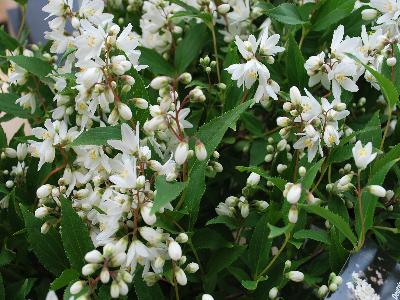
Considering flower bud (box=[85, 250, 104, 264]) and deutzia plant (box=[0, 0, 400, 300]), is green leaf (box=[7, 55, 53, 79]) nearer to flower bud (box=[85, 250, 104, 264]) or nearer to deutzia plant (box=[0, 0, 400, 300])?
deutzia plant (box=[0, 0, 400, 300])

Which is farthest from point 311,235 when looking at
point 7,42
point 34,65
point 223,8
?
point 7,42

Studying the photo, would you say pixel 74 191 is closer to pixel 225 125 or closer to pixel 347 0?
pixel 225 125

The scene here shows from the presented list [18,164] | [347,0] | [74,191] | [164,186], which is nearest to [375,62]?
[347,0]

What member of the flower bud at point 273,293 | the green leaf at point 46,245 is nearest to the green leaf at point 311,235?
the flower bud at point 273,293

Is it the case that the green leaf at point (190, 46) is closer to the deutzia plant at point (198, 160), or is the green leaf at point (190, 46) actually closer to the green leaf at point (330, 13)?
the deutzia plant at point (198, 160)

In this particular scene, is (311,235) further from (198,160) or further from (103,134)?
(103,134)
